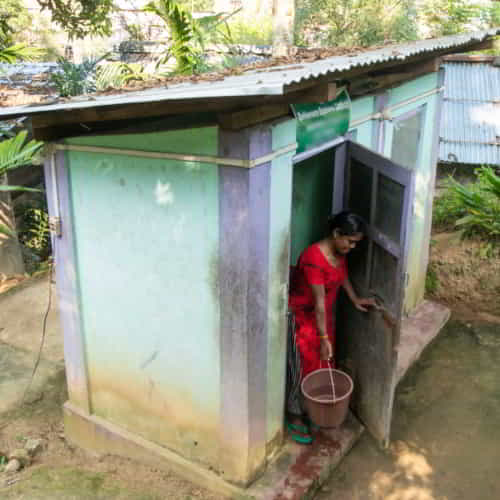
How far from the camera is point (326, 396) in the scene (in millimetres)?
4578

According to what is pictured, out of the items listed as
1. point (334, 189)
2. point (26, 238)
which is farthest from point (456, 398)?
point (26, 238)

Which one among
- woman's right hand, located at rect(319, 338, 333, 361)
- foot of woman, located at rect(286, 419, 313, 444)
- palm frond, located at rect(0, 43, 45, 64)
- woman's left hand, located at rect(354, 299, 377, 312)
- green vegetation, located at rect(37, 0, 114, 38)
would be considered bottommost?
foot of woman, located at rect(286, 419, 313, 444)

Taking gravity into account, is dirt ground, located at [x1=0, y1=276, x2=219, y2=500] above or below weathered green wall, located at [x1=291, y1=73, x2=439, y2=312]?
below

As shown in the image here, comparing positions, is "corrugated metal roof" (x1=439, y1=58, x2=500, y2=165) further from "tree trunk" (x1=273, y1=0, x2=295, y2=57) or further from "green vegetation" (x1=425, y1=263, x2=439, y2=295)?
"green vegetation" (x1=425, y1=263, x2=439, y2=295)

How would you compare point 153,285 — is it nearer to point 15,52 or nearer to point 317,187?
point 317,187

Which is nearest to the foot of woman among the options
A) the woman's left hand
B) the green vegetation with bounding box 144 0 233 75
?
the woman's left hand

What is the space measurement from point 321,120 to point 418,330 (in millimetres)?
3369

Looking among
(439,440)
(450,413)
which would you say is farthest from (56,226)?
(450,413)

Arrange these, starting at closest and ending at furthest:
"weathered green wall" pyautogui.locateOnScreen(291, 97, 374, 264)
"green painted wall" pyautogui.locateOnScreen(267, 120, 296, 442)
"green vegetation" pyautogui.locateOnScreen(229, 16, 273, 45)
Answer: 1. "green painted wall" pyautogui.locateOnScreen(267, 120, 296, 442)
2. "weathered green wall" pyautogui.locateOnScreen(291, 97, 374, 264)
3. "green vegetation" pyautogui.locateOnScreen(229, 16, 273, 45)

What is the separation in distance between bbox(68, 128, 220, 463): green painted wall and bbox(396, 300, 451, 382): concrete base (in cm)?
248

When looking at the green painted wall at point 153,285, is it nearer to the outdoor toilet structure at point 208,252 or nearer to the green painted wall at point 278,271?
the outdoor toilet structure at point 208,252

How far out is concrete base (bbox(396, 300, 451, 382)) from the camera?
589cm

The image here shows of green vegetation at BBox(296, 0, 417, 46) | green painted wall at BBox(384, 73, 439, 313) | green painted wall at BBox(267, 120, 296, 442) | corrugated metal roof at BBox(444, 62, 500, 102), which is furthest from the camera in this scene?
green vegetation at BBox(296, 0, 417, 46)

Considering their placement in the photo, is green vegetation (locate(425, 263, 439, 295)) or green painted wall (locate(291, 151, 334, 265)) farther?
green vegetation (locate(425, 263, 439, 295))
